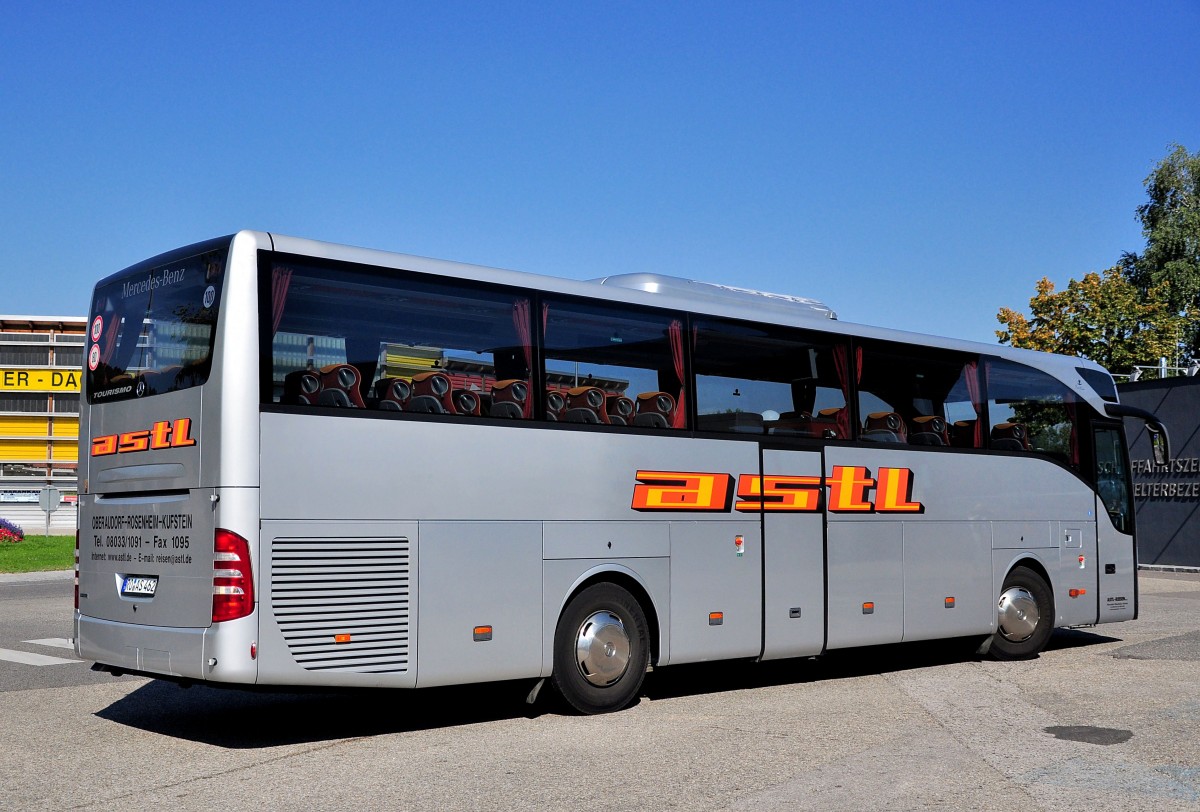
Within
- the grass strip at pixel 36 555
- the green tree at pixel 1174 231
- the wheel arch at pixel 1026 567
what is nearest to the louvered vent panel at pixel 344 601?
the wheel arch at pixel 1026 567

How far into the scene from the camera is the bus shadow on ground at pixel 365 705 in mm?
9031

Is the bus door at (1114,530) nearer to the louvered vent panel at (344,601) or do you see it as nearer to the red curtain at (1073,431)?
the red curtain at (1073,431)

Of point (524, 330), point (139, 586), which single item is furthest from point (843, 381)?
point (139, 586)

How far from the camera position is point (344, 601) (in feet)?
27.0

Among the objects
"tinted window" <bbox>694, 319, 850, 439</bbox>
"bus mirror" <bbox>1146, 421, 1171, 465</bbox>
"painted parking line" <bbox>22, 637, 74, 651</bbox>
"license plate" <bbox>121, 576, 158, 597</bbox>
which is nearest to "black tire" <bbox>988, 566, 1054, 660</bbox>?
"bus mirror" <bbox>1146, 421, 1171, 465</bbox>

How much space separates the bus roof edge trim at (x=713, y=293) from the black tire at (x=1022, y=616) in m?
3.65

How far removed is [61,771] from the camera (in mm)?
7449

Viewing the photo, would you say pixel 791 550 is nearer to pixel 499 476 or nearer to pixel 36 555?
pixel 499 476

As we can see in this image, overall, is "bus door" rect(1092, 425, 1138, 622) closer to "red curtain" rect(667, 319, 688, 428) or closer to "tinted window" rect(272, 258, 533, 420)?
"red curtain" rect(667, 319, 688, 428)

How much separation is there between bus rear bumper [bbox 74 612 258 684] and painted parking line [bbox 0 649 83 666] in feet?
12.3

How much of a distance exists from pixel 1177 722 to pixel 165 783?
7099 millimetres

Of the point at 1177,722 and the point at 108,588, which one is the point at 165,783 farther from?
the point at 1177,722

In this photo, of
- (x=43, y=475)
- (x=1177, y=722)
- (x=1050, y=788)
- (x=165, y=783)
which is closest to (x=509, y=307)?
(x=165, y=783)

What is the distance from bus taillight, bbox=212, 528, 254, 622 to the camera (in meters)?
7.81
